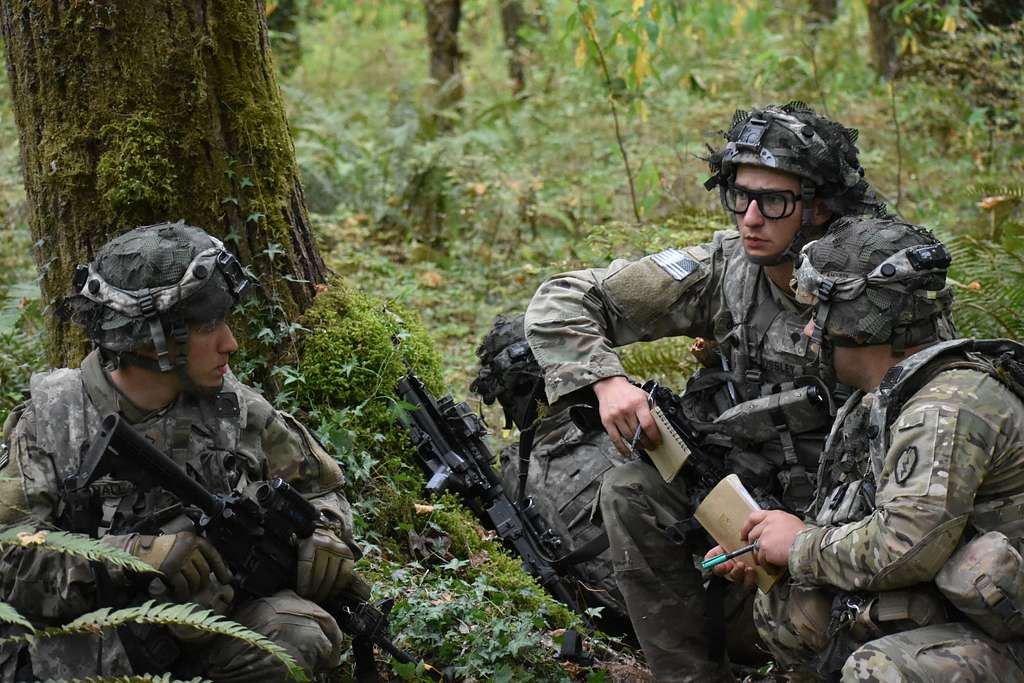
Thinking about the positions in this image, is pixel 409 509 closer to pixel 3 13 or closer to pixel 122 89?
pixel 122 89

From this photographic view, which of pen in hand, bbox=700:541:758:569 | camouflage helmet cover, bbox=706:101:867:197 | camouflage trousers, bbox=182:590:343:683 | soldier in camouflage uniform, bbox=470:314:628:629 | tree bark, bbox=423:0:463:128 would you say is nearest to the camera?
camouflage trousers, bbox=182:590:343:683

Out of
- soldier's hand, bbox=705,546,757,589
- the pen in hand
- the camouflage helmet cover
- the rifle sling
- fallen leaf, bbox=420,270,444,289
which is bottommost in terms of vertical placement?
the rifle sling

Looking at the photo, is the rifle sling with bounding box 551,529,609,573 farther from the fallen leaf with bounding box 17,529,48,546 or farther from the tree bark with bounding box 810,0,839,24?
the tree bark with bounding box 810,0,839,24

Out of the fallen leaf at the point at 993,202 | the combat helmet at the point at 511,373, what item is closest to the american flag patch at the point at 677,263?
the combat helmet at the point at 511,373

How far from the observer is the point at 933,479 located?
3.25 meters

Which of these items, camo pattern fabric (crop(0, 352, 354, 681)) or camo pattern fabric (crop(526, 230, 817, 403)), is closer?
camo pattern fabric (crop(0, 352, 354, 681))

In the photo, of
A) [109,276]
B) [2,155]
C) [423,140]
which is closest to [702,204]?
[423,140]

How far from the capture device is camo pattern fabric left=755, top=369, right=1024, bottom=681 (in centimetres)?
325

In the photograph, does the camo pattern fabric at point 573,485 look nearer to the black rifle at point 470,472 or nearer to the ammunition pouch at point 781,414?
the black rifle at point 470,472

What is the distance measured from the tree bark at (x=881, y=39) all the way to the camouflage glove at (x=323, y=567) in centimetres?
1097

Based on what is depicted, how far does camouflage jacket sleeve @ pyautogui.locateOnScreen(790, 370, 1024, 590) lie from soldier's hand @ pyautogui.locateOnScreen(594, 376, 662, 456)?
1.03m

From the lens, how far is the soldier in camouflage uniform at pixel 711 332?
4457mm

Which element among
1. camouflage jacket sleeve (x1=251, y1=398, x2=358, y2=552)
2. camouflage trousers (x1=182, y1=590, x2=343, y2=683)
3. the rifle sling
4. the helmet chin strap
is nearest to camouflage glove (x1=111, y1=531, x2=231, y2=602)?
camouflage trousers (x1=182, y1=590, x2=343, y2=683)

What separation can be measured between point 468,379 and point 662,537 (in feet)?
10.7
